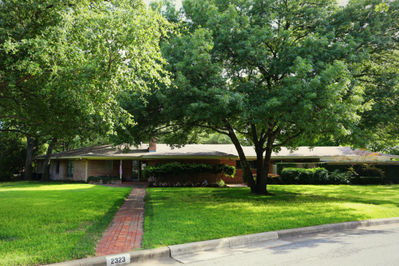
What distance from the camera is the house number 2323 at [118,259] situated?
19.2 ft

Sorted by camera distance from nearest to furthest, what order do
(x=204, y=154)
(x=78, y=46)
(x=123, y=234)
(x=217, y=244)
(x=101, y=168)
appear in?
(x=217, y=244) → (x=78, y=46) → (x=123, y=234) → (x=204, y=154) → (x=101, y=168)

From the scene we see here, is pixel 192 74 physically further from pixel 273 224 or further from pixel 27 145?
pixel 27 145

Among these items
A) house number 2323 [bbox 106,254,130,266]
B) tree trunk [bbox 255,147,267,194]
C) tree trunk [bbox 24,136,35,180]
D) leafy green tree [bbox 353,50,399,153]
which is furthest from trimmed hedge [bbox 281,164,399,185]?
tree trunk [bbox 24,136,35,180]

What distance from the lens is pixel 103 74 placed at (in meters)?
7.66

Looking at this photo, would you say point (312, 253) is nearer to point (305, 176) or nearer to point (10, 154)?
point (305, 176)

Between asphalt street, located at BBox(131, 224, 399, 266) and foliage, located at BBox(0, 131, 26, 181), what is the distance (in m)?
34.4

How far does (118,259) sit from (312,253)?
4094mm

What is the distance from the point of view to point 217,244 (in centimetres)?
706

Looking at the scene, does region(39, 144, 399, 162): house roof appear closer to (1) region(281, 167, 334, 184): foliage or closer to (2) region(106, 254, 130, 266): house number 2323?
(1) region(281, 167, 334, 184): foliage

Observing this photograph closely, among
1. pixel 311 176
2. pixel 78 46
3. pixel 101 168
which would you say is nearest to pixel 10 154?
pixel 101 168

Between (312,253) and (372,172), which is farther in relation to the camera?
(372,172)

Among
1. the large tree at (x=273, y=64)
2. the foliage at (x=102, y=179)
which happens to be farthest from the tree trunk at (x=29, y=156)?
the large tree at (x=273, y=64)

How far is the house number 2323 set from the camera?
5.84 meters

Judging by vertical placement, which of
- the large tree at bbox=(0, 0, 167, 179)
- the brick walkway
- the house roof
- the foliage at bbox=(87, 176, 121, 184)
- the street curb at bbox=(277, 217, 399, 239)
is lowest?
the street curb at bbox=(277, 217, 399, 239)
